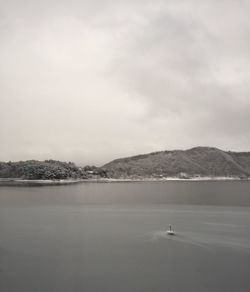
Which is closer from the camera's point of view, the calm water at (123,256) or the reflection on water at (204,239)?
the calm water at (123,256)

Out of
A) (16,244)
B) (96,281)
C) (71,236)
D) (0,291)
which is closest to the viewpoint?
(0,291)

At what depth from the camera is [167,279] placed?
19.2 meters

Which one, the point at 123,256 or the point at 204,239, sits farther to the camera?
the point at 204,239

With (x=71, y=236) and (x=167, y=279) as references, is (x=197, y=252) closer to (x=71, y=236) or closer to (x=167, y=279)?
(x=167, y=279)

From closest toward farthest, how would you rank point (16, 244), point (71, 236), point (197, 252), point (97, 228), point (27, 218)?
point (197, 252), point (16, 244), point (71, 236), point (97, 228), point (27, 218)

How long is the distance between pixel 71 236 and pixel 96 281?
1330cm

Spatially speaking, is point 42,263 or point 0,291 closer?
point 0,291

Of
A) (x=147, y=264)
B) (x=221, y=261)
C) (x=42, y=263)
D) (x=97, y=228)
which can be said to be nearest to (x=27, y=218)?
(x=97, y=228)

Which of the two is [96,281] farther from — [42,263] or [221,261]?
[221,261]

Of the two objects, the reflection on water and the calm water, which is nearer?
the calm water

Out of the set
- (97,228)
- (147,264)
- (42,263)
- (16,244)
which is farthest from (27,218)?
(147,264)

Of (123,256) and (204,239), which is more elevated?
(204,239)

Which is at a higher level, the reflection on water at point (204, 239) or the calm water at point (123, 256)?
the reflection on water at point (204, 239)

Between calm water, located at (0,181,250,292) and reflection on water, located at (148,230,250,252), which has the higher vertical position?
reflection on water, located at (148,230,250,252)
